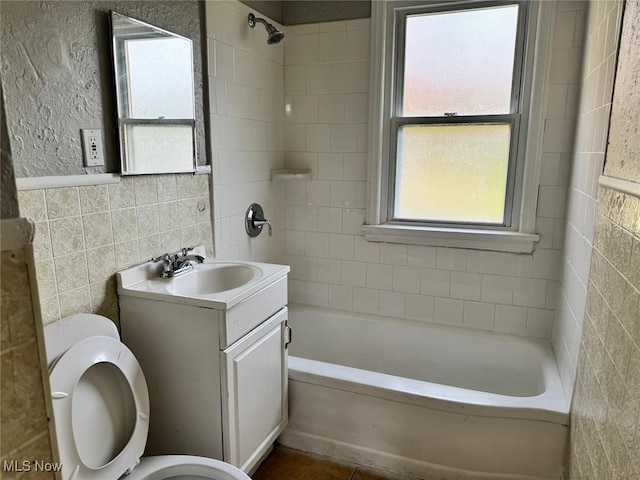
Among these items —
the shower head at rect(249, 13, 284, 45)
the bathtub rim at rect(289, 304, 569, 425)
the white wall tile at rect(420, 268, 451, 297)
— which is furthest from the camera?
the white wall tile at rect(420, 268, 451, 297)

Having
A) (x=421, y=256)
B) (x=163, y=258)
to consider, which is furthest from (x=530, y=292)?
(x=163, y=258)

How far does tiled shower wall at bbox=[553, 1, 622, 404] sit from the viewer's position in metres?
1.50

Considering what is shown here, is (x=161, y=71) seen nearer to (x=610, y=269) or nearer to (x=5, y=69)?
(x=5, y=69)

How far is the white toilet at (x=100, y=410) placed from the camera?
3.83 ft

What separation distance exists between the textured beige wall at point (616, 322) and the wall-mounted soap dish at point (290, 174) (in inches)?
62.4

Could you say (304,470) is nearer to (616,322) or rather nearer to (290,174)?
(616,322)

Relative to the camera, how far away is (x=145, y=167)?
170 centimetres

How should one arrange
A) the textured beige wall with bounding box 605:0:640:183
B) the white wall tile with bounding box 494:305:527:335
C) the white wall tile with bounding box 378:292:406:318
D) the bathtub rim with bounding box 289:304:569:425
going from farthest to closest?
the white wall tile with bounding box 378:292:406:318 → the white wall tile with bounding box 494:305:527:335 → the bathtub rim with bounding box 289:304:569:425 → the textured beige wall with bounding box 605:0:640:183

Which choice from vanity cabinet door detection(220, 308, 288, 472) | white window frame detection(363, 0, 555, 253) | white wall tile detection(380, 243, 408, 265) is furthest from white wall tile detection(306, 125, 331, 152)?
vanity cabinet door detection(220, 308, 288, 472)

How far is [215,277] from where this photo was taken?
1.91 metres

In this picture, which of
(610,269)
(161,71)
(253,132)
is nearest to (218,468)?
(610,269)

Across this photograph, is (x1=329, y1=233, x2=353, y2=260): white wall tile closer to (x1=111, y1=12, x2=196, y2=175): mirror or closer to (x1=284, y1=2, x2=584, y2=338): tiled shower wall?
(x1=284, y1=2, x2=584, y2=338): tiled shower wall

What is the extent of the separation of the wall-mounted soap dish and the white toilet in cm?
142

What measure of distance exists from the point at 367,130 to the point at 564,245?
1200 mm
